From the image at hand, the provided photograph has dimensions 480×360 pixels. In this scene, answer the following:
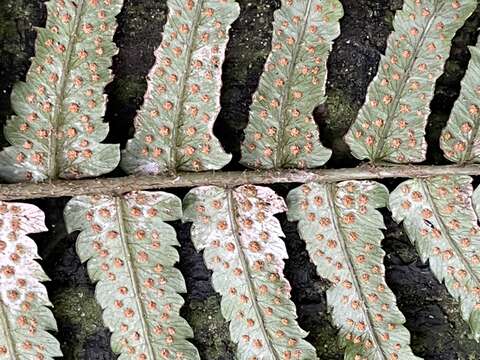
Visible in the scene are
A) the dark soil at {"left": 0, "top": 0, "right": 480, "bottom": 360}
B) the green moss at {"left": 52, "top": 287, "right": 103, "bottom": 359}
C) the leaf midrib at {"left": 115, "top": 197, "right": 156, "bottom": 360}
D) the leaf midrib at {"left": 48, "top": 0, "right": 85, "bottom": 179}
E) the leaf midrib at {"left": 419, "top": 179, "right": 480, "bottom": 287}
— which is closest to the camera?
the leaf midrib at {"left": 48, "top": 0, "right": 85, "bottom": 179}

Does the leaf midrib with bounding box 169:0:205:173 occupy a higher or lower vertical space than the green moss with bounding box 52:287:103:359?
higher

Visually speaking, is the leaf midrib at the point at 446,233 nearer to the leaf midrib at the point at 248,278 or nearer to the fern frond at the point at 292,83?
the fern frond at the point at 292,83

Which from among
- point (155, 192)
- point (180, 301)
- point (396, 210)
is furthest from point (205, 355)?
point (396, 210)

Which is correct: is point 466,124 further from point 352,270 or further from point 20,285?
point 20,285

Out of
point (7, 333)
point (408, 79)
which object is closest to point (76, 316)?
point (7, 333)

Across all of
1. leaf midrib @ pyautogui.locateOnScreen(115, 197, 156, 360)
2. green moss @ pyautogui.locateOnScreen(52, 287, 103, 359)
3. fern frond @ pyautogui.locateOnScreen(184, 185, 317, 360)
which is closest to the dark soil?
green moss @ pyautogui.locateOnScreen(52, 287, 103, 359)

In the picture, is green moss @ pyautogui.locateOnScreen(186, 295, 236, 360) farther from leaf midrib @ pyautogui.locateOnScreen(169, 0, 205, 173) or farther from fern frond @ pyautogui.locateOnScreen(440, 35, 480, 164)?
fern frond @ pyautogui.locateOnScreen(440, 35, 480, 164)
